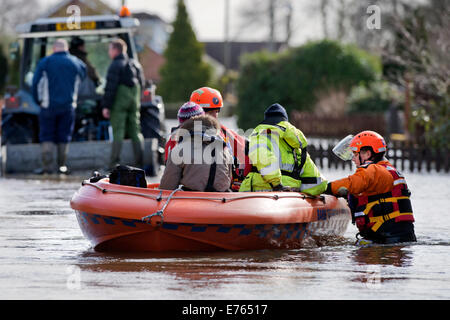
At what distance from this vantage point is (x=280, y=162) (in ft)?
32.0

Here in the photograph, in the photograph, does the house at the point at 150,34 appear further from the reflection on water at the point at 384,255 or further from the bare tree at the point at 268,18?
the reflection on water at the point at 384,255

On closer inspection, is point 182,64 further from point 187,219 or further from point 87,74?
point 187,219

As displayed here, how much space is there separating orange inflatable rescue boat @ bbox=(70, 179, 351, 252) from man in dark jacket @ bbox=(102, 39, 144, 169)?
6.65m

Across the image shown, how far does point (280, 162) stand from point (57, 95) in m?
7.22

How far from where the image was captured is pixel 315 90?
36.8 metres

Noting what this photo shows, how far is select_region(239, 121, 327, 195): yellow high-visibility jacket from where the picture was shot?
374 inches

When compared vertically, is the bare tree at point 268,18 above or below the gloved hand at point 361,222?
above

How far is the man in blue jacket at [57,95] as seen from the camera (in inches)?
634

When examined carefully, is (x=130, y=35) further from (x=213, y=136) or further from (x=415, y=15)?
(x=415, y=15)

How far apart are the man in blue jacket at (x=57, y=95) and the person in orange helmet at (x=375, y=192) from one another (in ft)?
23.1

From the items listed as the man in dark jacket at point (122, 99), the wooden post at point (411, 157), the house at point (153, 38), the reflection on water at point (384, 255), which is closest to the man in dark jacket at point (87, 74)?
the man in dark jacket at point (122, 99)

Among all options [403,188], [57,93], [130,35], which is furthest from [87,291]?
[130,35]

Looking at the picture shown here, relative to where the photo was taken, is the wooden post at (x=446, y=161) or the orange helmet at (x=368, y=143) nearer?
the orange helmet at (x=368, y=143)

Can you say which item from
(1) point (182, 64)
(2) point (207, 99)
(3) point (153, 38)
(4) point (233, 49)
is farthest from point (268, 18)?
(2) point (207, 99)
